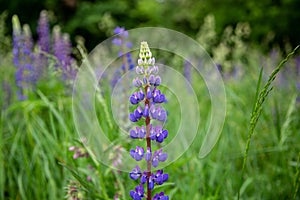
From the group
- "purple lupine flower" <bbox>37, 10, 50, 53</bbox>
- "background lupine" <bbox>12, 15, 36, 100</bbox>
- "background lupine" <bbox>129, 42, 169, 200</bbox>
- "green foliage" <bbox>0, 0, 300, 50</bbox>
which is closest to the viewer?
"background lupine" <bbox>129, 42, 169, 200</bbox>

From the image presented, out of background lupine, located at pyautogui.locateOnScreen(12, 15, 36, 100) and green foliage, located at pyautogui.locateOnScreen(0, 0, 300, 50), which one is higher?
green foliage, located at pyautogui.locateOnScreen(0, 0, 300, 50)

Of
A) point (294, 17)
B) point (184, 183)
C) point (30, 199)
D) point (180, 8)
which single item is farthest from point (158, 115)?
point (180, 8)

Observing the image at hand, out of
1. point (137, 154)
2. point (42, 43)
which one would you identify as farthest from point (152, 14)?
point (137, 154)

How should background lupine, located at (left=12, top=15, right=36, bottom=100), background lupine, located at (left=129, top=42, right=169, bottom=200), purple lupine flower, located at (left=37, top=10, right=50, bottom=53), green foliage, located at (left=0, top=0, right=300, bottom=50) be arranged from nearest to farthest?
background lupine, located at (left=129, top=42, right=169, bottom=200)
purple lupine flower, located at (left=37, top=10, right=50, bottom=53)
background lupine, located at (left=12, top=15, right=36, bottom=100)
green foliage, located at (left=0, top=0, right=300, bottom=50)

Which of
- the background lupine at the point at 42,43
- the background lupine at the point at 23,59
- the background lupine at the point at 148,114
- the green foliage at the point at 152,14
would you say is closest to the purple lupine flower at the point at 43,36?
the background lupine at the point at 42,43

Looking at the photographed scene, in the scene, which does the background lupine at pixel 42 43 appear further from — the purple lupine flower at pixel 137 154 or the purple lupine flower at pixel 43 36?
the purple lupine flower at pixel 137 154

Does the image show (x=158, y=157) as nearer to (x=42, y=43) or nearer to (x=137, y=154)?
(x=137, y=154)

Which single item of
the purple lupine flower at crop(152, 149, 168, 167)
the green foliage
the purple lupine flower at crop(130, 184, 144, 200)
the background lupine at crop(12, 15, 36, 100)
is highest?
the green foliage

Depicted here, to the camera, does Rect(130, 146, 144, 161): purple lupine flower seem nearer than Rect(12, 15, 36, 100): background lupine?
Yes

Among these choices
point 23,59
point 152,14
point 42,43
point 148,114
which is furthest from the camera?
point 152,14

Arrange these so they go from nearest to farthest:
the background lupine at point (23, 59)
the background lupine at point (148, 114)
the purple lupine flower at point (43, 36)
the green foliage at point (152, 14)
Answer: the background lupine at point (148, 114) → the purple lupine flower at point (43, 36) → the background lupine at point (23, 59) → the green foliage at point (152, 14)

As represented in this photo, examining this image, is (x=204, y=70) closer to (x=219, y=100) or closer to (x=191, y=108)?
(x=219, y=100)

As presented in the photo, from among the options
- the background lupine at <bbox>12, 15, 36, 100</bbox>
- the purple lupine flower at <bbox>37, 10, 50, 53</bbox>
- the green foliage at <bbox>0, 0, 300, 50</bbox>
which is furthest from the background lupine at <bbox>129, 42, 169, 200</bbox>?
the green foliage at <bbox>0, 0, 300, 50</bbox>

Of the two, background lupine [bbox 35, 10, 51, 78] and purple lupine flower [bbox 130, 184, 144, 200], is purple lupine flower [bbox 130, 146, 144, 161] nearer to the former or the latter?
purple lupine flower [bbox 130, 184, 144, 200]
